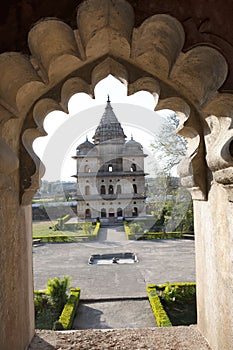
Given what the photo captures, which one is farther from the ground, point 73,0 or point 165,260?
point 73,0

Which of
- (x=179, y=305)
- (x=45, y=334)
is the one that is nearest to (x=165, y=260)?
(x=179, y=305)

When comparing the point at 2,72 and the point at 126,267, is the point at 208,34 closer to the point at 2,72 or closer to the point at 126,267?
the point at 2,72

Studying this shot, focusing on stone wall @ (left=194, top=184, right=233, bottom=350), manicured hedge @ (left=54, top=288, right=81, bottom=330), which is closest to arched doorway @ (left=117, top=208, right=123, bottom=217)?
manicured hedge @ (left=54, top=288, right=81, bottom=330)

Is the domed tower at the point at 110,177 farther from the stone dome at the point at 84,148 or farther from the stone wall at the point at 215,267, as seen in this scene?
the stone wall at the point at 215,267

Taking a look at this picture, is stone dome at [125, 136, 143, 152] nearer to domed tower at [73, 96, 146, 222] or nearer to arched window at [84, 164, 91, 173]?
domed tower at [73, 96, 146, 222]

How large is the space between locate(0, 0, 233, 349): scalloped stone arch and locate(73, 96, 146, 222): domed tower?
83.3 feet

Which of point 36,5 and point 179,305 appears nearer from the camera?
point 36,5

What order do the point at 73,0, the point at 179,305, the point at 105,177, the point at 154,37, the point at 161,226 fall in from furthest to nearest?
the point at 105,177
the point at 161,226
the point at 179,305
the point at 154,37
the point at 73,0

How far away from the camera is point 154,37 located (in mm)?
2158

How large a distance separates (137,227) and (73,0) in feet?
70.8

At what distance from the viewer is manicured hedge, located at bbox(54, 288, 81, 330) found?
7.34m

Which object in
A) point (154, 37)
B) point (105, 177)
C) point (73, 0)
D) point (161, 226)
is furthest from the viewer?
point (105, 177)

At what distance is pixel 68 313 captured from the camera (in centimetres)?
819

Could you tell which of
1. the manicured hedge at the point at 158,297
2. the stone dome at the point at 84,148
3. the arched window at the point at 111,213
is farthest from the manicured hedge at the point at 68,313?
the stone dome at the point at 84,148
